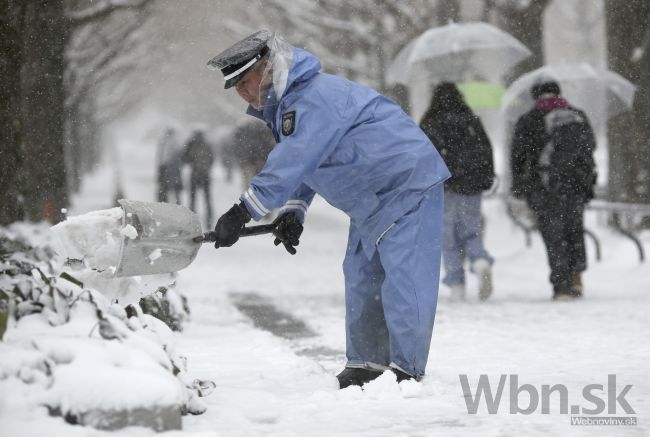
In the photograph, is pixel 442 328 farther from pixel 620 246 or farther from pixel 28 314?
pixel 620 246

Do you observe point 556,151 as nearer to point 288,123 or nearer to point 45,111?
point 288,123

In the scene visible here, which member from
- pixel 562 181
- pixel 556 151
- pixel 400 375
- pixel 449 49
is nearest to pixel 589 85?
pixel 449 49

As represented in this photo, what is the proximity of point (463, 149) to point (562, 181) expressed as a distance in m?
0.92

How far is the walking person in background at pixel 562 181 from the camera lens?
9258 millimetres

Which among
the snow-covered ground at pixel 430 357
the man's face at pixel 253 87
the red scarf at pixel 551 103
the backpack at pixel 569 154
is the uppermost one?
the red scarf at pixel 551 103

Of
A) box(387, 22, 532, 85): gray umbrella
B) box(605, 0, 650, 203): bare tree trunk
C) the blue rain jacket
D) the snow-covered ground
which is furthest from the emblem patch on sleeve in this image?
box(605, 0, 650, 203): bare tree trunk

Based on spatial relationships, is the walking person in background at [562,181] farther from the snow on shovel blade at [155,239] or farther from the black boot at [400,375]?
the snow on shovel blade at [155,239]

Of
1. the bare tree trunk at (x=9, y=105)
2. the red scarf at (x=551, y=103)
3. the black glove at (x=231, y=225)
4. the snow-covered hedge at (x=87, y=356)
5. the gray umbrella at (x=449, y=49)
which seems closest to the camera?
the snow-covered hedge at (x=87, y=356)

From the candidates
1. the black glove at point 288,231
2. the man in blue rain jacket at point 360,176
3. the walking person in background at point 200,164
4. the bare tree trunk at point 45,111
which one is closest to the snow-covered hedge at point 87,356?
the man in blue rain jacket at point 360,176

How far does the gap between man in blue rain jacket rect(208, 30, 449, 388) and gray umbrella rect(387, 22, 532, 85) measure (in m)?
6.70

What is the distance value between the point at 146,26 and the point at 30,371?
102 feet

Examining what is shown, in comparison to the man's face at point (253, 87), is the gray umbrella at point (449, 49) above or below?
above

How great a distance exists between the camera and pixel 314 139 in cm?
466

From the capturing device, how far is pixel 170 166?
784 inches
